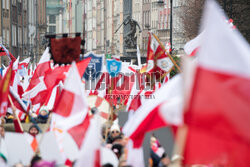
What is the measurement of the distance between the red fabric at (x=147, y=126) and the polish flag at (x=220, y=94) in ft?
7.53

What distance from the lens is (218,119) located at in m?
7.09

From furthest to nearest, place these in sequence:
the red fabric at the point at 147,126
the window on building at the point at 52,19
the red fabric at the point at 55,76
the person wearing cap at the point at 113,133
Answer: the window on building at the point at 52,19, the red fabric at the point at 55,76, the person wearing cap at the point at 113,133, the red fabric at the point at 147,126

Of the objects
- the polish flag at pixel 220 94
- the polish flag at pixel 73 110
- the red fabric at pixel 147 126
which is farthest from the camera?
the polish flag at pixel 73 110

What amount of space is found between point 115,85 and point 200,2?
76.0 ft

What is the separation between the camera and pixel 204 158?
7.26m

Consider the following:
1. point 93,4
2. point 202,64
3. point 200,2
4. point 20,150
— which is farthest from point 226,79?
point 93,4

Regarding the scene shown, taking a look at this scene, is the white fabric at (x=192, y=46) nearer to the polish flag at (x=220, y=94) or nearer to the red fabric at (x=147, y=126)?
the red fabric at (x=147, y=126)

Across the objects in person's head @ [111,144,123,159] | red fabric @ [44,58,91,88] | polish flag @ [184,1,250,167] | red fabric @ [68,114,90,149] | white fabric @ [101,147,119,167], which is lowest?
person's head @ [111,144,123,159]

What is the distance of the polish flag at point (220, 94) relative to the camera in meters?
7.06

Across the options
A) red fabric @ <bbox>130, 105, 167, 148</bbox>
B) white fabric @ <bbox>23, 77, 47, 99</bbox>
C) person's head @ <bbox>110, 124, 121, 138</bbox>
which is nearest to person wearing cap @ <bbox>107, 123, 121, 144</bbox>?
person's head @ <bbox>110, 124, 121, 138</bbox>

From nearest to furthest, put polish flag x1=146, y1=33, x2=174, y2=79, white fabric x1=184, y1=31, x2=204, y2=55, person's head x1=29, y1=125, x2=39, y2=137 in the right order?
1. person's head x1=29, y1=125, x2=39, y2=137
2. white fabric x1=184, y1=31, x2=204, y2=55
3. polish flag x1=146, y1=33, x2=174, y2=79

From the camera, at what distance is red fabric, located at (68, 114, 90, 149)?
33.3 ft

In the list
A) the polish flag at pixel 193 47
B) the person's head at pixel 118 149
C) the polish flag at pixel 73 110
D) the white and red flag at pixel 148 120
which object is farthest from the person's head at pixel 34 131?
the polish flag at pixel 193 47

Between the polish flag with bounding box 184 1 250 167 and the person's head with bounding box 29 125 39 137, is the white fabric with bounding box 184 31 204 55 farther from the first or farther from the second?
the polish flag with bounding box 184 1 250 167
